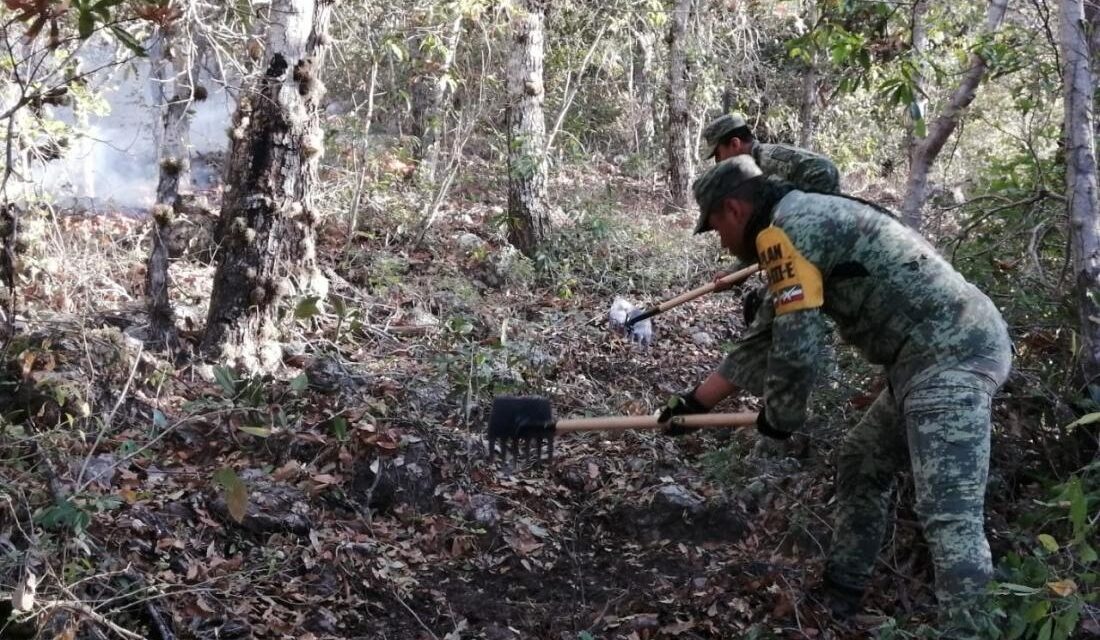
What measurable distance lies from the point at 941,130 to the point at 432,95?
8.59m

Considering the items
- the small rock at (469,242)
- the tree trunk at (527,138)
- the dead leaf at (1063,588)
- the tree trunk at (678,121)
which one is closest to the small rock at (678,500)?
the dead leaf at (1063,588)

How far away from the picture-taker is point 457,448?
5211mm

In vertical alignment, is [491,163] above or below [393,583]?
above

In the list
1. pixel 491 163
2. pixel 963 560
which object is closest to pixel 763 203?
pixel 963 560

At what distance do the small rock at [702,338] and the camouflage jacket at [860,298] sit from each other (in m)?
4.09

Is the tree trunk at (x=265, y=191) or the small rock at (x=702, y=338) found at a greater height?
the tree trunk at (x=265, y=191)

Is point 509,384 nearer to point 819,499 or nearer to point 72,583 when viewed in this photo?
point 819,499

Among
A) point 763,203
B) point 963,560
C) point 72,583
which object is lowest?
point 72,583

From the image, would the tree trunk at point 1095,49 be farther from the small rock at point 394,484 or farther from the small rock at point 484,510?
the small rock at point 394,484

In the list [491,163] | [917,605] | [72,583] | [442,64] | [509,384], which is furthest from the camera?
[491,163]

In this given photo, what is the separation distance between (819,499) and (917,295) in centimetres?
144

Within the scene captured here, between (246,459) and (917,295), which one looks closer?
(917,295)

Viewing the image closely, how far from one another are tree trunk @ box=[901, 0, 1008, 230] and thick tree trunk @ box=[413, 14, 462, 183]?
4598 mm

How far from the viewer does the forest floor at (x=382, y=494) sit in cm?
358
